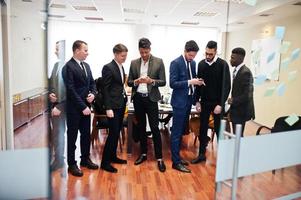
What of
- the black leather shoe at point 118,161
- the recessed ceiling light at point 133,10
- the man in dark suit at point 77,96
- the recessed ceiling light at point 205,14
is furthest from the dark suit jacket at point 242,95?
the recessed ceiling light at point 133,10

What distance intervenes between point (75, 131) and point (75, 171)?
0.47 metres

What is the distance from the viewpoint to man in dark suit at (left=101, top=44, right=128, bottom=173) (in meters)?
3.12

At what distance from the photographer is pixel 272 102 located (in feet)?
8.83

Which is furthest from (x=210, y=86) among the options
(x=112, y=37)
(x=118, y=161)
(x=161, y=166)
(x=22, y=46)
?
(x=112, y=37)

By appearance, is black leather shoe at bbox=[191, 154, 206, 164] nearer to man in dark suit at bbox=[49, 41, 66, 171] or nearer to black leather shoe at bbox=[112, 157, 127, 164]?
black leather shoe at bbox=[112, 157, 127, 164]

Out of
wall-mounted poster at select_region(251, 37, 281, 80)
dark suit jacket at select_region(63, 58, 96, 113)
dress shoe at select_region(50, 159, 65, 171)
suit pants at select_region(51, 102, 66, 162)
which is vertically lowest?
dress shoe at select_region(50, 159, 65, 171)

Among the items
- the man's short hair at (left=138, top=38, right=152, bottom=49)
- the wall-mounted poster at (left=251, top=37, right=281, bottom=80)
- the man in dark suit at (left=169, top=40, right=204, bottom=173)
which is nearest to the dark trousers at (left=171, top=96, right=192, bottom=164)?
the man in dark suit at (left=169, top=40, right=204, bottom=173)

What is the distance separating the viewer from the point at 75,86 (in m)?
3.01

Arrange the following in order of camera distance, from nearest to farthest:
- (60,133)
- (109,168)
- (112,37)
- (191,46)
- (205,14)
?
(60,133) < (191,46) < (109,168) < (205,14) < (112,37)

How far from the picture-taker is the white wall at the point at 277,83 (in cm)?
258

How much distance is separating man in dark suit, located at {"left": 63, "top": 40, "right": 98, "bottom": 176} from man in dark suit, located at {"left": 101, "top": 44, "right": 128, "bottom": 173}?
0.21 m

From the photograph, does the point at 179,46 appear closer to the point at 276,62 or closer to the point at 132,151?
the point at 132,151

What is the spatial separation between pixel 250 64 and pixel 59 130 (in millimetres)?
1956

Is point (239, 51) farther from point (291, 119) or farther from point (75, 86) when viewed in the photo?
point (75, 86)
